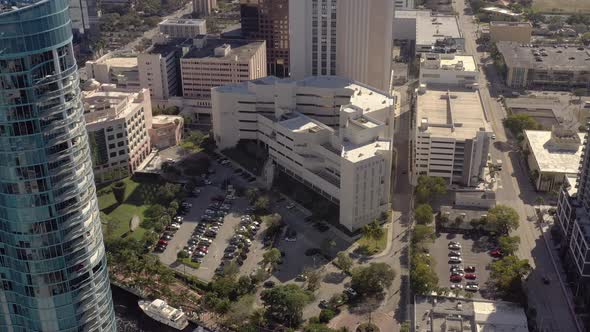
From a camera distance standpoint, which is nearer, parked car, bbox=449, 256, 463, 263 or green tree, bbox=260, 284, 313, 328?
green tree, bbox=260, 284, 313, 328

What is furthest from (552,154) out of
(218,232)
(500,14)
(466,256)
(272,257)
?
(500,14)

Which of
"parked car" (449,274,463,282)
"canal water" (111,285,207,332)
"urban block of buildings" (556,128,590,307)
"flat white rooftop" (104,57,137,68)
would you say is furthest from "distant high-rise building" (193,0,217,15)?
"parked car" (449,274,463,282)

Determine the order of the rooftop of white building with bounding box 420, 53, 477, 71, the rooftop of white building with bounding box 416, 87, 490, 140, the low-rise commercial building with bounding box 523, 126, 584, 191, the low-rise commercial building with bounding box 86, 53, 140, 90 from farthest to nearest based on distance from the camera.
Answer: the low-rise commercial building with bounding box 86, 53, 140, 90 → the rooftop of white building with bounding box 420, 53, 477, 71 → the rooftop of white building with bounding box 416, 87, 490, 140 → the low-rise commercial building with bounding box 523, 126, 584, 191

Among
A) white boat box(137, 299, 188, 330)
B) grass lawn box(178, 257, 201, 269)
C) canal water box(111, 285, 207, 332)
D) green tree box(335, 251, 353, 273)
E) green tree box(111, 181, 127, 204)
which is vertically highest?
green tree box(111, 181, 127, 204)

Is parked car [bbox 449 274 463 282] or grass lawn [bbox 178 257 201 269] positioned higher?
grass lawn [bbox 178 257 201 269]

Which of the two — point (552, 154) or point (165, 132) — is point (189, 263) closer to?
point (165, 132)

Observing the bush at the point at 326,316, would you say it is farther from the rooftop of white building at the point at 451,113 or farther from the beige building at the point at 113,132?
the beige building at the point at 113,132

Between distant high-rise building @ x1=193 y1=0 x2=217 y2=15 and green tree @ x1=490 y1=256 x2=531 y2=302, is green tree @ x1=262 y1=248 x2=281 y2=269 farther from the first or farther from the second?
distant high-rise building @ x1=193 y1=0 x2=217 y2=15
